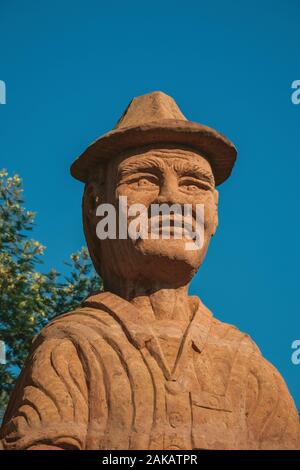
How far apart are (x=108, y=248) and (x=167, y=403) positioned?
5.35 feet

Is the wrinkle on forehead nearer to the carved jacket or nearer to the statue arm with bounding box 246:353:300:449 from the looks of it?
the carved jacket

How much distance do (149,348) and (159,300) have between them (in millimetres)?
590

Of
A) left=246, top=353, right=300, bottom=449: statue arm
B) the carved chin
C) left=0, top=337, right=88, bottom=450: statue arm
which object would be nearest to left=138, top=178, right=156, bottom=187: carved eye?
the carved chin

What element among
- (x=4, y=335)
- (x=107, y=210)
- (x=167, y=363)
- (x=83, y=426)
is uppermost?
(x=4, y=335)

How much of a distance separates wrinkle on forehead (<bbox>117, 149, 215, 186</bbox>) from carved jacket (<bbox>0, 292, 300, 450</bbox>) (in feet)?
3.72

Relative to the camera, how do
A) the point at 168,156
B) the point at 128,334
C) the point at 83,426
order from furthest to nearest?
the point at 168,156, the point at 128,334, the point at 83,426

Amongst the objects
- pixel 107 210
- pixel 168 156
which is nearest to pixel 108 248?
pixel 107 210

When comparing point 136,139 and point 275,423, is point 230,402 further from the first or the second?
point 136,139

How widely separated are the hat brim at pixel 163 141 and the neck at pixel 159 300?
1.19 meters

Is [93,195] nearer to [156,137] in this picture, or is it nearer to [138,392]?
[156,137]

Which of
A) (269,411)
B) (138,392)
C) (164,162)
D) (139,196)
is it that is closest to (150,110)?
(164,162)

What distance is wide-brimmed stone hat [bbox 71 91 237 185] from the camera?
8305 mm

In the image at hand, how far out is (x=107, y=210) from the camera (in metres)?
8.49

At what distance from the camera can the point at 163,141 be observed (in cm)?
841
